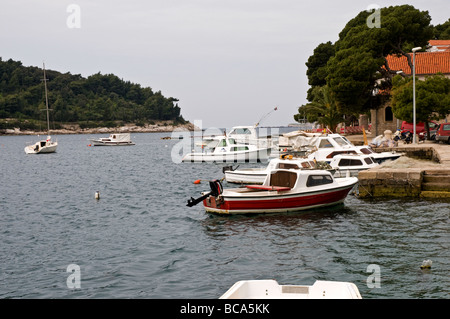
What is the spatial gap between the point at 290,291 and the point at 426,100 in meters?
34.0

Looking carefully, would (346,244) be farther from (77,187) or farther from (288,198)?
(77,187)

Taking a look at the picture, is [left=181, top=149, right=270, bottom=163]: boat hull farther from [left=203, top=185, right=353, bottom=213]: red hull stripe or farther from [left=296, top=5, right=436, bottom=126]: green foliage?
[left=203, top=185, right=353, bottom=213]: red hull stripe

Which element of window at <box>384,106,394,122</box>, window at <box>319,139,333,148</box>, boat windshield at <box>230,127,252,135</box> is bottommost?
window at <box>319,139,333,148</box>

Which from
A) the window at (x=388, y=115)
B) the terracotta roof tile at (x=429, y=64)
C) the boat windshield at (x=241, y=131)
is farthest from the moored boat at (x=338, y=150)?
the terracotta roof tile at (x=429, y=64)

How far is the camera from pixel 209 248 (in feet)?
52.7

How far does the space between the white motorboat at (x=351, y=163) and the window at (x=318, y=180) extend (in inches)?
298

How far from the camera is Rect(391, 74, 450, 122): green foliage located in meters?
38.2

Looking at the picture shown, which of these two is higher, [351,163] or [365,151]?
[365,151]

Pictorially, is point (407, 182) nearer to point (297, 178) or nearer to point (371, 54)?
point (297, 178)

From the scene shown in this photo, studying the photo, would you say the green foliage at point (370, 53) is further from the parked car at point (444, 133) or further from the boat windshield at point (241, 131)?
the parked car at point (444, 133)

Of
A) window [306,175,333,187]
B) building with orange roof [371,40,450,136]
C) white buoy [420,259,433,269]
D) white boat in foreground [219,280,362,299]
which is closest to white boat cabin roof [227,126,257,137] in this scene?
building with orange roof [371,40,450,136]

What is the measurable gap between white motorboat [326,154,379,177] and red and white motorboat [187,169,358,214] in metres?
7.61

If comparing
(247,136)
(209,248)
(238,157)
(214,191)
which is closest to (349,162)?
(214,191)

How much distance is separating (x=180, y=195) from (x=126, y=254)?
13803 mm
